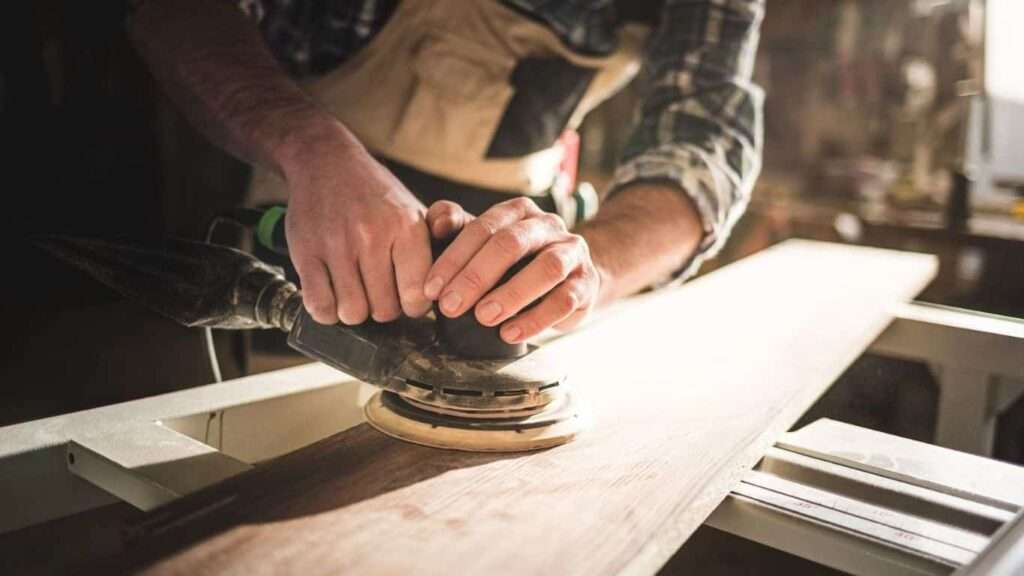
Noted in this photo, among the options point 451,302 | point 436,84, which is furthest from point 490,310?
point 436,84

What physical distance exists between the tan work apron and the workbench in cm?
43

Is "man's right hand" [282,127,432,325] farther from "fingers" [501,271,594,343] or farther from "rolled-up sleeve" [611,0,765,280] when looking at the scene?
"rolled-up sleeve" [611,0,765,280]

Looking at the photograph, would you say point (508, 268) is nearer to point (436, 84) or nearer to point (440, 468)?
point (440, 468)

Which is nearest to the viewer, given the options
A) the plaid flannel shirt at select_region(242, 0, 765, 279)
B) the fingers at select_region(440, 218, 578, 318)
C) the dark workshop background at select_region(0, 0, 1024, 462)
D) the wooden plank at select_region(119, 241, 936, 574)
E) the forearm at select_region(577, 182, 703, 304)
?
the wooden plank at select_region(119, 241, 936, 574)

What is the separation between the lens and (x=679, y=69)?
1.41 meters

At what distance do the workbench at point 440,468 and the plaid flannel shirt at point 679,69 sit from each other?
0.24 meters

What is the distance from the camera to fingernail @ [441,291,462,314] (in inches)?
27.6

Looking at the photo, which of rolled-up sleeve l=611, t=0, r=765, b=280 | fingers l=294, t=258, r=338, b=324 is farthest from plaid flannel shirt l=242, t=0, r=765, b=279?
fingers l=294, t=258, r=338, b=324

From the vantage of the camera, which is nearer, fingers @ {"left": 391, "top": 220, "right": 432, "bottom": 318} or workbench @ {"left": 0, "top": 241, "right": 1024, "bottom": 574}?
workbench @ {"left": 0, "top": 241, "right": 1024, "bottom": 574}

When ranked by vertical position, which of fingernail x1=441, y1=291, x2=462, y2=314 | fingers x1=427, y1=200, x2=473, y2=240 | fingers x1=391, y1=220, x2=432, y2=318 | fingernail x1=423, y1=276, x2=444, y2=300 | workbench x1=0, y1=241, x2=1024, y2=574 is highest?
fingers x1=427, y1=200, x2=473, y2=240

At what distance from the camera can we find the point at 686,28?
1416 millimetres

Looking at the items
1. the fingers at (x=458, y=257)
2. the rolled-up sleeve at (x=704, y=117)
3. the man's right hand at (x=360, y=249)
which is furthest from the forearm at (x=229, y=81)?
the rolled-up sleeve at (x=704, y=117)

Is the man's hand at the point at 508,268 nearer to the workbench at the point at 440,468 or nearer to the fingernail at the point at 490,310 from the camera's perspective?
the fingernail at the point at 490,310

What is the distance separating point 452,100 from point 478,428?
79 centimetres
